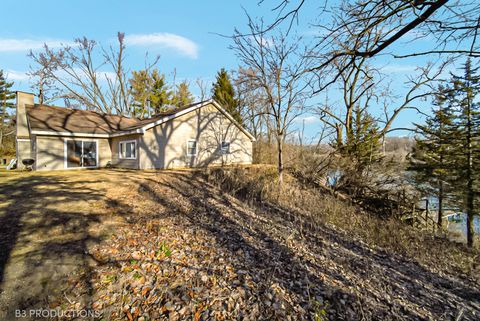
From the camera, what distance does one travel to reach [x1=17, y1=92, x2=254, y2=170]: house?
1223 cm

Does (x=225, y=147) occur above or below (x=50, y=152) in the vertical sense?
above

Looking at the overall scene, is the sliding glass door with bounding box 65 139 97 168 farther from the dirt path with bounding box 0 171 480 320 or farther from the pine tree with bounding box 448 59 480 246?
the pine tree with bounding box 448 59 480 246

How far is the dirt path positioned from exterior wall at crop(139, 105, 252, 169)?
7.03 m

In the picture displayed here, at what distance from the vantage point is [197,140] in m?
15.0

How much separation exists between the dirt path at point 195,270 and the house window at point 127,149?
6750 millimetres

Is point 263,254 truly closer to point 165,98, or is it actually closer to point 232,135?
point 232,135

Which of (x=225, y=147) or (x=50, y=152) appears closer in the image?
(x=50, y=152)

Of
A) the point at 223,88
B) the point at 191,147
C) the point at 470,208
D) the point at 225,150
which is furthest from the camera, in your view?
the point at 223,88

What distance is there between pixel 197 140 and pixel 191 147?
0.70 m

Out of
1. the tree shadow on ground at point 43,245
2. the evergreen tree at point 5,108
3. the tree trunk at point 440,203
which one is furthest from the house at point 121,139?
the evergreen tree at point 5,108

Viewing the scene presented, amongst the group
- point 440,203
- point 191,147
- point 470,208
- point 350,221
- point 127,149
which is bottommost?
point 350,221

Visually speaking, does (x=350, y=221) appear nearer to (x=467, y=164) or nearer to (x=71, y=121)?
(x=467, y=164)

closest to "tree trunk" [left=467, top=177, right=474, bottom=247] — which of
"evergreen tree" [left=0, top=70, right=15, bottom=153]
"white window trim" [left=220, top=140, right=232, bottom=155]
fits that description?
"white window trim" [left=220, top=140, right=232, bottom=155]

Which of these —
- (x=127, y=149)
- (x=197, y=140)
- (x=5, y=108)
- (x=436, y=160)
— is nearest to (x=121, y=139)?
(x=127, y=149)
